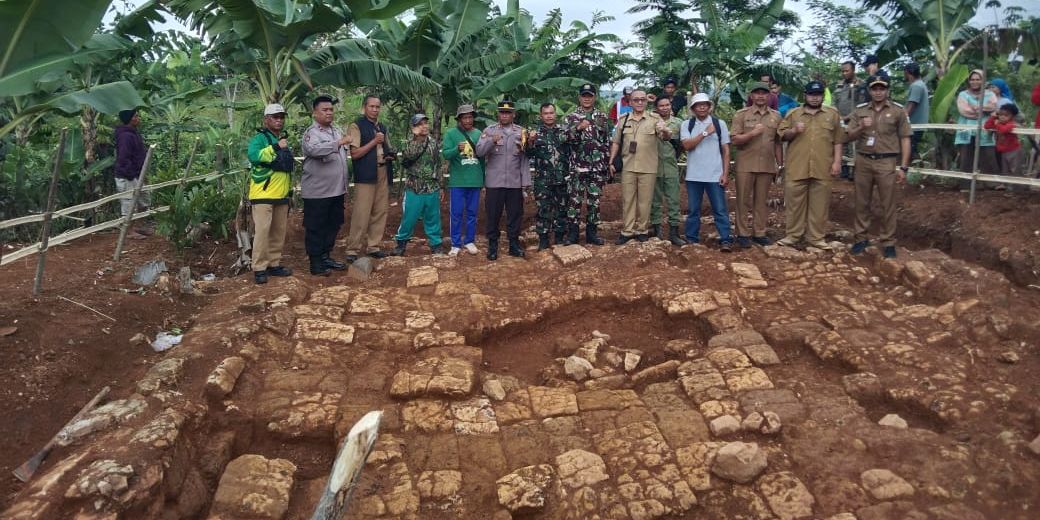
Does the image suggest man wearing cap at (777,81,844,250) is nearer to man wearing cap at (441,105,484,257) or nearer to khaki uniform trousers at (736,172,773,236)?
khaki uniform trousers at (736,172,773,236)

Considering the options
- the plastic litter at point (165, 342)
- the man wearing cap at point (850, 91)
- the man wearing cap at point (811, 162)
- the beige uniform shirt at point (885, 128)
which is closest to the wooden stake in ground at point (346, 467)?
the plastic litter at point (165, 342)

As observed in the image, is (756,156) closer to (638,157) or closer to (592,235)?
(638,157)

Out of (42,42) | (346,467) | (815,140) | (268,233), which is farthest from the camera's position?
(815,140)

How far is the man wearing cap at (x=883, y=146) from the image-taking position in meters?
6.09

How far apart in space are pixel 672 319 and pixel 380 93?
5.72m

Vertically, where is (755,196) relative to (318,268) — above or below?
above

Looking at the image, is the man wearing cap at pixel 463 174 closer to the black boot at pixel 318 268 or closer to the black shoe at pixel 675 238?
the black boot at pixel 318 268

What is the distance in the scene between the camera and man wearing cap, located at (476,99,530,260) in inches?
257

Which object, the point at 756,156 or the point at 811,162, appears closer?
the point at 811,162

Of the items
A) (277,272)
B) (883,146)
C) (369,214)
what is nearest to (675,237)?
→ (883,146)

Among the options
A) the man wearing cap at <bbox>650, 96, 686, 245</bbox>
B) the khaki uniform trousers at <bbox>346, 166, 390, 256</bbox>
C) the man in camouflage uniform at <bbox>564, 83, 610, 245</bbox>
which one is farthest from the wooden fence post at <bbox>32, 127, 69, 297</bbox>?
the man wearing cap at <bbox>650, 96, 686, 245</bbox>

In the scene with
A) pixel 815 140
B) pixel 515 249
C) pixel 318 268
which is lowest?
pixel 318 268

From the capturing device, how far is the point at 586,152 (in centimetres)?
672

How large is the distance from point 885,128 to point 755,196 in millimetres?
1273
